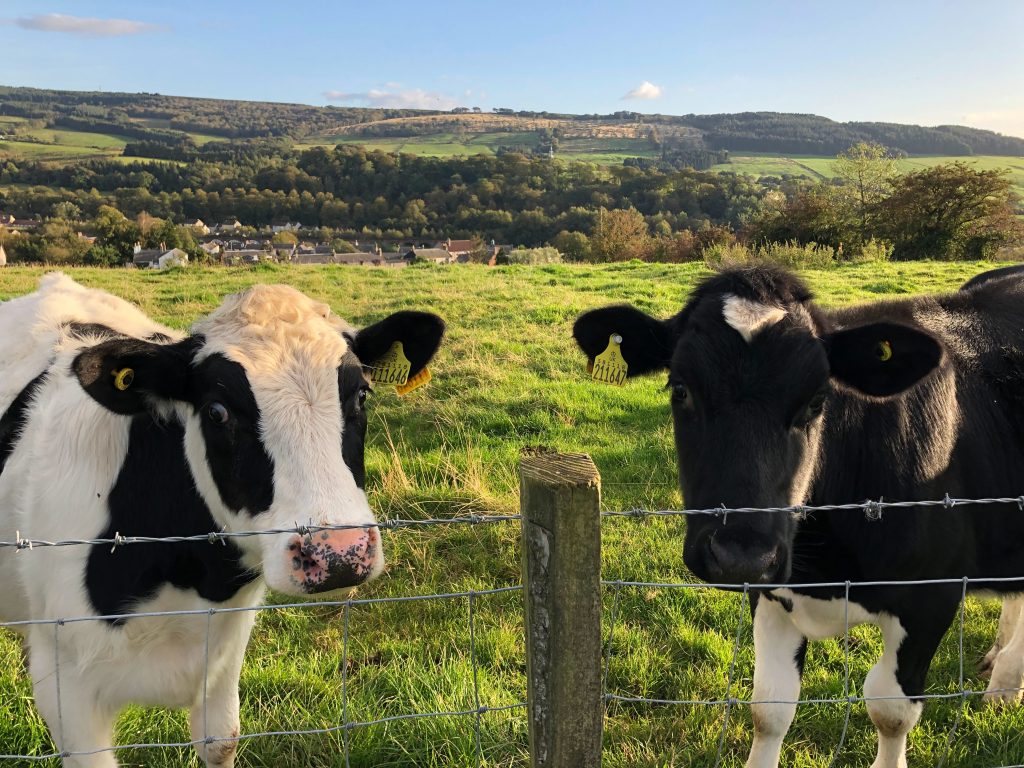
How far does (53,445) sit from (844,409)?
3.40 metres

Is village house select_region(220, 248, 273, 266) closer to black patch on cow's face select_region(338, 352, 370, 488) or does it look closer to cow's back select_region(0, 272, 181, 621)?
cow's back select_region(0, 272, 181, 621)

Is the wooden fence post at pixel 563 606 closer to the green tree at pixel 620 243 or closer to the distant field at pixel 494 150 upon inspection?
the green tree at pixel 620 243

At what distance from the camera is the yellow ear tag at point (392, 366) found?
3.09 metres

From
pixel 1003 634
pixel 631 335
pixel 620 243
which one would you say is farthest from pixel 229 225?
pixel 1003 634

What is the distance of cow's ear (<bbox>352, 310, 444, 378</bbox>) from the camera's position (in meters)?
2.96

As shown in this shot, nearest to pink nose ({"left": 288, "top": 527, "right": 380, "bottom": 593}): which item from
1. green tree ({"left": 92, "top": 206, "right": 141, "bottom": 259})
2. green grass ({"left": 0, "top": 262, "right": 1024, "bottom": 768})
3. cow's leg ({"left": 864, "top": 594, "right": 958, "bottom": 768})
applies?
green grass ({"left": 0, "top": 262, "right": 1024, "bottom": 768})

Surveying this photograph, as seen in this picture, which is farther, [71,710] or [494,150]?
[494,150]

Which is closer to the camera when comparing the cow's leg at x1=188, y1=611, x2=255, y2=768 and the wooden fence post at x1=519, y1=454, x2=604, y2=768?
the wooden fence post at x1=519, y1=454, x2=604, y2=768

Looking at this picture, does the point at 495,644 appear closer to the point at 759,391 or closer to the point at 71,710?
the point at 71,710

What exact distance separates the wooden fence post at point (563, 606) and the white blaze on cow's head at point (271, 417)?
0.64m

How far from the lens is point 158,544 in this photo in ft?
8.76

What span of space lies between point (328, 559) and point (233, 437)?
2.10 feet

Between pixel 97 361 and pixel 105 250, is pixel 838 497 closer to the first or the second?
pixel 97 361

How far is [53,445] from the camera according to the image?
289 centimetres
